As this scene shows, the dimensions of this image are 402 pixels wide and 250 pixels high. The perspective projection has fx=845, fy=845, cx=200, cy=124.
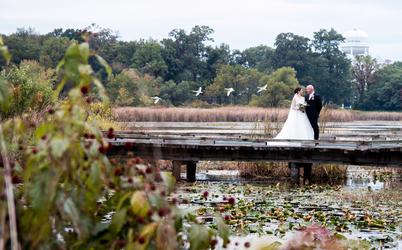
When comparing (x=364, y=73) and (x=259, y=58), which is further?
(x=259, y=58)

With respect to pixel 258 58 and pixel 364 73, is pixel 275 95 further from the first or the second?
pixel 258 58

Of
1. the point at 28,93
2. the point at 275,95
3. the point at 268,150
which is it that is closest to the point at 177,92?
the point at 275,95

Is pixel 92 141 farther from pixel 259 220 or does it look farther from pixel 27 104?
pixel 27 104

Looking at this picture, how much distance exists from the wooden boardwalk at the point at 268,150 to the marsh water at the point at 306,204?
566 mm

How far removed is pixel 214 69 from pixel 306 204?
64118 millimetres

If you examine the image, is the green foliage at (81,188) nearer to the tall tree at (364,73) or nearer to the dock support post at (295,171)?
the dock support post at (295,171)

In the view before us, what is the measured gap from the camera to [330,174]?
20.0 metres

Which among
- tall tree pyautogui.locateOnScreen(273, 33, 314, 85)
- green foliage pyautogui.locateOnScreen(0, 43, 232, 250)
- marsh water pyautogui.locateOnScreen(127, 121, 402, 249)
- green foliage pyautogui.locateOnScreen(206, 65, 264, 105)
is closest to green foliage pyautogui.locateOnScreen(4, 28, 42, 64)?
green foliage pyautogui.locateOnScreen(206, 65, 264, 105)

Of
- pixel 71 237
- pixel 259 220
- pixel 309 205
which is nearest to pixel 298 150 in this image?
pixel 309 205

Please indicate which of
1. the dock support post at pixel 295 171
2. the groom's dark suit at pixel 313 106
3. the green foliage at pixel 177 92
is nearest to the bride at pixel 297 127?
the groom's dark suit at pixel 313 106

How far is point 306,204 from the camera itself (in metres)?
14.7

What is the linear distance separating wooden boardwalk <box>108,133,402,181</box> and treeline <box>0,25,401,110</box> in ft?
114

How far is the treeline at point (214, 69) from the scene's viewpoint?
64312mm

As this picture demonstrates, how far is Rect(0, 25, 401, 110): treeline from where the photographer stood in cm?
6431
